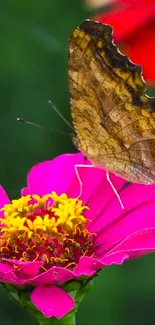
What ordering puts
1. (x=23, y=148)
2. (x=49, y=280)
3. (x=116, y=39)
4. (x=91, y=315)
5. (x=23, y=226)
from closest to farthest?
1. (x=49, y=280)
2. (x=23, y=226)
3. (x=116, y=39)
4. (x=91, y=315)
5. (x=23, y=148)

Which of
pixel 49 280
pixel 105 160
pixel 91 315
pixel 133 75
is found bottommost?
pixel 91 315

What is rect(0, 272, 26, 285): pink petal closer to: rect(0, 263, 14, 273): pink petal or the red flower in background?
rect(0, 263, 14, 273): pink petal

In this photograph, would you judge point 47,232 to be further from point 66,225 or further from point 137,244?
point 137,244

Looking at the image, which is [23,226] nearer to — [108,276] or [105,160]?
[105,160]

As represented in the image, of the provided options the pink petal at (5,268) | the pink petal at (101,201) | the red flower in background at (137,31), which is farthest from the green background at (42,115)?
the pink petal at (5,268)

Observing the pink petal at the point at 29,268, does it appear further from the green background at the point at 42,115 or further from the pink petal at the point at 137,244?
the green background at the point at 42,115

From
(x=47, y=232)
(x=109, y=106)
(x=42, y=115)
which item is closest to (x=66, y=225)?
(x=47, y=232)

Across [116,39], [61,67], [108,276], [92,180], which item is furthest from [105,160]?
[61,67]
